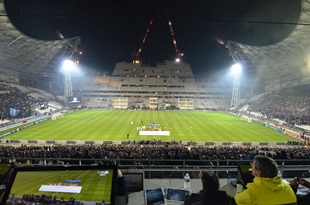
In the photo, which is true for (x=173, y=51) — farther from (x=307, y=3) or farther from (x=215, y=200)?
(x=215, y=200)

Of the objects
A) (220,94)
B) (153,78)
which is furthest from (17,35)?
(220,94)

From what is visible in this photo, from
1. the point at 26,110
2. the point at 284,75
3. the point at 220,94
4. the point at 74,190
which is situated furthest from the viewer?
the point at 220,94

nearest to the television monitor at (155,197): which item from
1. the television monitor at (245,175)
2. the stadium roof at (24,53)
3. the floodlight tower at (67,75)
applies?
the television monitor at (245,175)

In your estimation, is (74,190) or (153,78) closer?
(74,190)

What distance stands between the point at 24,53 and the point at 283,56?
68.0 metres

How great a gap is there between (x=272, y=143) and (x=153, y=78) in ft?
268

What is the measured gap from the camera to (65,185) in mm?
3553

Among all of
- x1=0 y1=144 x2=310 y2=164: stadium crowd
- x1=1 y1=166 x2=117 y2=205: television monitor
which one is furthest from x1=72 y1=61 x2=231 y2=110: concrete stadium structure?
x1=1 y1=166 x2=117 y2=205: television monitor

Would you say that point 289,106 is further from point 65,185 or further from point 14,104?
point 14,104

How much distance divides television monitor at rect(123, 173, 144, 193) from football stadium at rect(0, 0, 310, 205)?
0.08ft

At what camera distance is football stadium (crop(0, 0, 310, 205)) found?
422cm

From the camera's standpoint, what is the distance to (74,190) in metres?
3.52

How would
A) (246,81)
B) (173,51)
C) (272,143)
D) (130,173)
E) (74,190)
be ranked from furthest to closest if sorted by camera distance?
(173,51)
(246,81)
(272,143)
(130,173)
(74,190)

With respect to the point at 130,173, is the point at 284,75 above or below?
above
